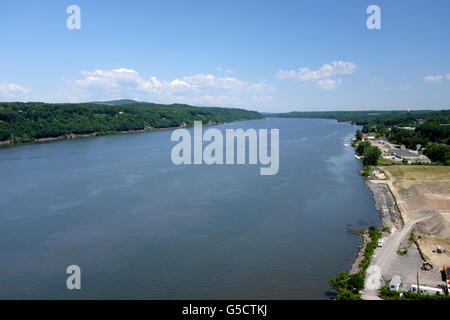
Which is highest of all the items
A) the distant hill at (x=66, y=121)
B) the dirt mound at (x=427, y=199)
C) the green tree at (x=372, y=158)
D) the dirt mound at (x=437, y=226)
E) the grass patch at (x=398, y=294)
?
the distant hill at (x=66, y=121)

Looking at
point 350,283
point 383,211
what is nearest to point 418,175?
point 383,211

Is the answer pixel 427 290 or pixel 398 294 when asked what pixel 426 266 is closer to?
pixel 427 290

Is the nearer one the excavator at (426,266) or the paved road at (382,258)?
the paved road at (382,258)

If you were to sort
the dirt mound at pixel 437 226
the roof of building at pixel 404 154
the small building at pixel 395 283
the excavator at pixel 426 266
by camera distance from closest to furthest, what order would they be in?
1. the small building at pixel 395 283
2. the excavator at pixel 426 266
3. the dirt mound at pixel 437 226
4. the roof of building at pixel 404 154

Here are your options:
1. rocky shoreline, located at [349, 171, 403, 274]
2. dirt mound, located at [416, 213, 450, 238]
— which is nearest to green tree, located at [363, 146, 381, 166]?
rocky shoreline, located at [349, 171, 403, 274]

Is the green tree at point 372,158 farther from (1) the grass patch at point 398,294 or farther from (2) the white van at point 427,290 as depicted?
(1) the grass patch at point 398,294

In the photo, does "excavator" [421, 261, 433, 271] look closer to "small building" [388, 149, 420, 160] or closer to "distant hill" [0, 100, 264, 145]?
"small building" [388, 149, 420, 160]

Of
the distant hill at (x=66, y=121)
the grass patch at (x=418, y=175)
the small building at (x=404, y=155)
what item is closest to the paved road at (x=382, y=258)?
the grass patch at (x=418, y=175)

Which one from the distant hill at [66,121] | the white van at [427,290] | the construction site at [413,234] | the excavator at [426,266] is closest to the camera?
the white van at [427,290]
